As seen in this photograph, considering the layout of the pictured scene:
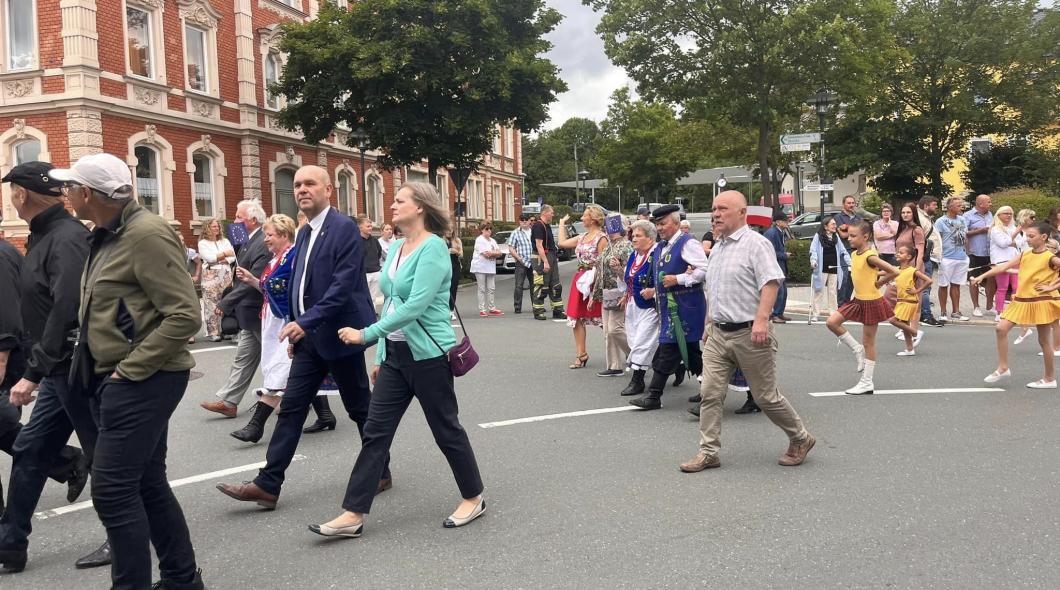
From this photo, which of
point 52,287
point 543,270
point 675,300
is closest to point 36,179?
point 52,287

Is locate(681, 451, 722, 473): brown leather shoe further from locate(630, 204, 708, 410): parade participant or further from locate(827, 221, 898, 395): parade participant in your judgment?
locate(827, 221, 898, 395): parade participant

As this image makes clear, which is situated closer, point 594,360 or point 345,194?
point 594,360

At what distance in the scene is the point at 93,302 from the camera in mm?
3174

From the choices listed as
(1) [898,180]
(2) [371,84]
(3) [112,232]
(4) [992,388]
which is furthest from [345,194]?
(3) [112,232]

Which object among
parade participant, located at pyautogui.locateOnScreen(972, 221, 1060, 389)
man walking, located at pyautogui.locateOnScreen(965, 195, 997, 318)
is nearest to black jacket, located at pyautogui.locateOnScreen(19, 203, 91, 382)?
parade participant, located at pyautogui.locateOnScreen(972, 221, 1060, 389)

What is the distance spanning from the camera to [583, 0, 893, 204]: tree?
2084 centimetres

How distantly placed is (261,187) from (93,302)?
26.0 m

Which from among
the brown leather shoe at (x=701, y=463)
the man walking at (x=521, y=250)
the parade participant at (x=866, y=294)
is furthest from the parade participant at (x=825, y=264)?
the brown leather shoe at (x=701, y=463)

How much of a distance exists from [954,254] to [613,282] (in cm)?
763

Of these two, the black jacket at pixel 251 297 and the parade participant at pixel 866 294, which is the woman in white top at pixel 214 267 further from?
the parade participant at pixel 866 294

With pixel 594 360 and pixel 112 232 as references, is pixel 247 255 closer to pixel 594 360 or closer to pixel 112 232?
pixel 112 232

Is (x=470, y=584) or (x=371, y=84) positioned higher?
(x=371, y=84)

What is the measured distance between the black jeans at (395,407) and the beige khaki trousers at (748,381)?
1.79m

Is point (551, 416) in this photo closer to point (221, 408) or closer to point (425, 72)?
point (221, 408)
